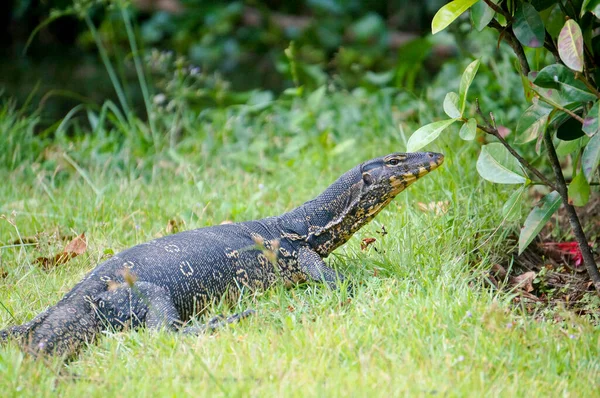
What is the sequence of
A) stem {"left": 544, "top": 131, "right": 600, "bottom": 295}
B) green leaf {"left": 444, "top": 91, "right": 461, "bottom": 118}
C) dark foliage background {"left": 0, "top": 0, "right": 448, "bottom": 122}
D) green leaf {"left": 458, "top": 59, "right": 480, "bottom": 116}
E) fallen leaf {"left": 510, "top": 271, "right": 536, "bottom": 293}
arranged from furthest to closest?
dark foliage background {"left": 0, "top": 0, "right": 448, "bottom": 122} → fallen leaf {"left": 510, "top": 271, "right": 536, "bottom": 293} → stem {"left": 544, "top": 131, "right": 600, "bottom": 295} → green leaf {"left": 444, "top": 91, "right": 461, "bottom": 118} → green leaf {"left": 458, "top": 59, "right": 480, "bottom": 116}

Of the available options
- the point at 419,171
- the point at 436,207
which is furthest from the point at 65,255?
the point at 436,207

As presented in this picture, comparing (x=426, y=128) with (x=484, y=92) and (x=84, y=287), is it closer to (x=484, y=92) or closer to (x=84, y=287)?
(x=84, y=287)

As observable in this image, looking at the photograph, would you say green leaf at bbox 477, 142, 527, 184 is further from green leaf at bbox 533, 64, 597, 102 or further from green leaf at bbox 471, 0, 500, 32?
green leaf at bbox 471, 0, 500, 32

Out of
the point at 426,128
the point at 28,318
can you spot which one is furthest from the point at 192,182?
the point at 426,128

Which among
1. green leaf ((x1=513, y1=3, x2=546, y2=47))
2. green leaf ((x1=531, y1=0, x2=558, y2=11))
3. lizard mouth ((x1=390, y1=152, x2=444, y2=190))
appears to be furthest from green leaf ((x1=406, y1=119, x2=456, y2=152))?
green leaf ((x1=531, y1=0, x2=558, y2=11))

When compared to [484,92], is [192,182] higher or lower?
lower

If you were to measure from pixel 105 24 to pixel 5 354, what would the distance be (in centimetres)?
1412

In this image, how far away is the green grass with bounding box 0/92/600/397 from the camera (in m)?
3.53

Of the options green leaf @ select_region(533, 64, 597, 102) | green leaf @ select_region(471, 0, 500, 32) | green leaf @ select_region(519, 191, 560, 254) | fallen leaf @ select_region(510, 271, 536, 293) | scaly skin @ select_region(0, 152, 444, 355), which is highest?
green leaf @ select_region(471, 0, 500, 32)

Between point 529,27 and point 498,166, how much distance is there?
75cm

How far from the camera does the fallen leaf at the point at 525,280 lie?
4809 mm

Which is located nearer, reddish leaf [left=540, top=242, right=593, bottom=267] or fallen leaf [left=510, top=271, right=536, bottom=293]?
fallen leaf [left=510, top=271, right=536, bottom=293]

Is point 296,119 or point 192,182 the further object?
point 296,119

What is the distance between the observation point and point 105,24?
55.9ft
